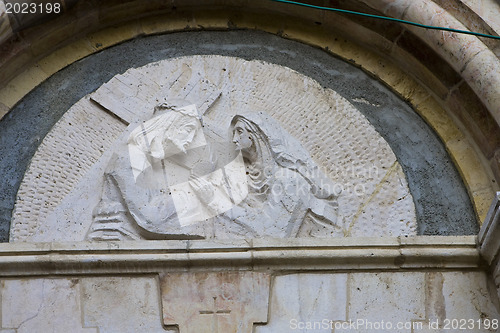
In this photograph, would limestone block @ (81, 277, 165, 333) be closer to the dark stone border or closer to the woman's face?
the dark stone border

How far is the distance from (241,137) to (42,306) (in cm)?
151

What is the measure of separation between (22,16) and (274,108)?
5.36ft

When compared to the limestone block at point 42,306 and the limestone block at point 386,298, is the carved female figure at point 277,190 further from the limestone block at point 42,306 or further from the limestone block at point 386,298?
the limestone block at point 42,306

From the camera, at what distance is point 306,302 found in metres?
5.89

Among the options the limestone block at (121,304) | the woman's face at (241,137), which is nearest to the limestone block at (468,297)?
the woman's face at (241,137)

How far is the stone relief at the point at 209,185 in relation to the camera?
6168 mm

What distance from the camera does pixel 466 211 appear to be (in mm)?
6465

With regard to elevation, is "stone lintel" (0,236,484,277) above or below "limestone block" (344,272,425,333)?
above

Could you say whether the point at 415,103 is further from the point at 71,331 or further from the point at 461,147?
the point at 71,331

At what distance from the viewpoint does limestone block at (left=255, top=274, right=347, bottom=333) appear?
5844mm

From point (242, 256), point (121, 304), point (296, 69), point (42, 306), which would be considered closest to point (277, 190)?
point (242, 256)

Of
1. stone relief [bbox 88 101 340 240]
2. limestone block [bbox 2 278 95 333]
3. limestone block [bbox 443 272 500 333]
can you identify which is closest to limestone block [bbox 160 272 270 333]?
stone relief [bbox 88 101 340 240]

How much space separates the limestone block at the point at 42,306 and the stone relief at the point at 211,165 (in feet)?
1.26

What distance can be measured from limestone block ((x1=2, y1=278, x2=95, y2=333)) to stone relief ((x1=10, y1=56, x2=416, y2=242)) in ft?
1.26
